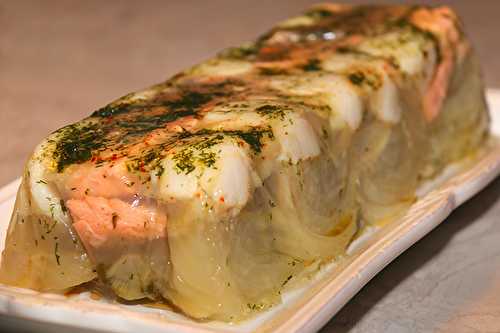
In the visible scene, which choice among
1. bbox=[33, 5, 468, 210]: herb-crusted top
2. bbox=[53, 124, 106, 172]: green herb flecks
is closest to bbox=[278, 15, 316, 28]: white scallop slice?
bbox=[33, 5, 468, 210]: herb-crusted top

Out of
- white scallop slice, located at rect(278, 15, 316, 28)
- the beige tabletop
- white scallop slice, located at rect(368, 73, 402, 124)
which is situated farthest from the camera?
white scallop slice, located at rect(278, 15, 316, 28)

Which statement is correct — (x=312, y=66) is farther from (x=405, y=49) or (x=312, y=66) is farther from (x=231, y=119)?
(x=231, y=119)

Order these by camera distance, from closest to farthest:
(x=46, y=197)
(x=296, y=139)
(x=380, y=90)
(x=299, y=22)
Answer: (x=46, y=197) < (x=296, y=139) < (x=380, y=90) < (x=299, y=22)

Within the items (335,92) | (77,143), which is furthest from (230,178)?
(335,92)

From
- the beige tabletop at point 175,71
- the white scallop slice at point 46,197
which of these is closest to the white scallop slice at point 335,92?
the beige tabletop at point 175,71

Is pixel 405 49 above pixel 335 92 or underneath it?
underneath

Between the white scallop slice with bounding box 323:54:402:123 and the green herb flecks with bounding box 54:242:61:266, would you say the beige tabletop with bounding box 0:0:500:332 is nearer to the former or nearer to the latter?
the white scallop slice with bounding box 323:54:402:123
